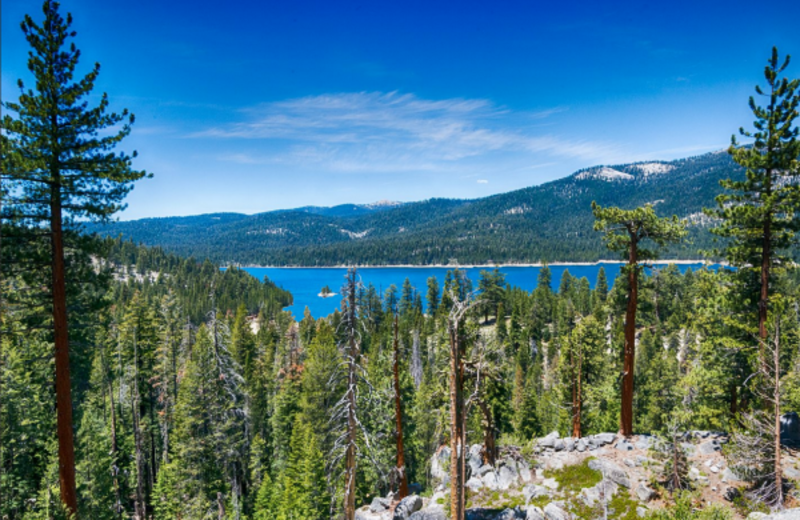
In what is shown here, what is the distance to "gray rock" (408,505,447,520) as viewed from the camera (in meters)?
13.0

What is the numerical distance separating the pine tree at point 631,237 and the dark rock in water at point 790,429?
180 inches

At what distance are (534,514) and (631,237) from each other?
33.5ft

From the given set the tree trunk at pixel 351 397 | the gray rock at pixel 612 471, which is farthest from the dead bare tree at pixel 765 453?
the tree trunk at pixel 351 397

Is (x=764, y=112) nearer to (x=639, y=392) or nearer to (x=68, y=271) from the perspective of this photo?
A: (x=68, y=271)

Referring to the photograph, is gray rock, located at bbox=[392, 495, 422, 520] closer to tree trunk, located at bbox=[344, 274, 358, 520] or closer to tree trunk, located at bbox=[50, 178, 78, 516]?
tree trunk, located at bbox=[344, 274, 358, 520]

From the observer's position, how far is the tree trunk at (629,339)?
598 inches

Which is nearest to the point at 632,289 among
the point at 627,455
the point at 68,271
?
the point at 627,455

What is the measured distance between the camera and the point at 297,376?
38.4m

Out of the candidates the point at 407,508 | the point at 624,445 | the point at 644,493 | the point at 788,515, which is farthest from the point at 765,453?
the point at 407,508

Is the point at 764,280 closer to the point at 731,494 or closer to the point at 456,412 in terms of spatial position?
the point at 731,494

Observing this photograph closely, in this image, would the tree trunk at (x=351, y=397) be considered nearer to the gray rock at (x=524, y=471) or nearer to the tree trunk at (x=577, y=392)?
the gray rock at (x=524, y=471)

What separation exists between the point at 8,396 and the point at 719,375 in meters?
28.8

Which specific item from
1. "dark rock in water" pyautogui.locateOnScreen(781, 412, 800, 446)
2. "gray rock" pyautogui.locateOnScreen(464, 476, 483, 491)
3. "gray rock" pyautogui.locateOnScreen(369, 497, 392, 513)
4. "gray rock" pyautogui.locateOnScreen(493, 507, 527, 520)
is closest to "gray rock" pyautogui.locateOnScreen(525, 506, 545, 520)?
"gray rock" pyautogui.locateOnScreen(493, 507, 527, 520)

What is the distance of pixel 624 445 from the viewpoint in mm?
15703
